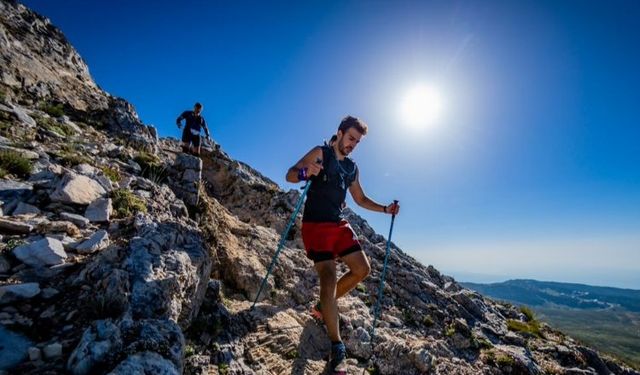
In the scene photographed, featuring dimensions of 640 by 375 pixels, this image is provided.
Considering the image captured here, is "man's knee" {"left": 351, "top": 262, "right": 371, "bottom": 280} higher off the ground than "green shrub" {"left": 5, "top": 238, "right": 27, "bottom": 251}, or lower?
higher

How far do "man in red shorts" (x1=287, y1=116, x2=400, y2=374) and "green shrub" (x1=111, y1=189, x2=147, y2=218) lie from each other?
2.96 meters

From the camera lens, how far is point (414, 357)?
6.57 metres

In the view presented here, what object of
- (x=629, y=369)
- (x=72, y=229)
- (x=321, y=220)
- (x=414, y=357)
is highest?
(x=321, y=220)

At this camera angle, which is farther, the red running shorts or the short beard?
the short beard

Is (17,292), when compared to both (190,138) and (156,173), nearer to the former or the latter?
(156,173)

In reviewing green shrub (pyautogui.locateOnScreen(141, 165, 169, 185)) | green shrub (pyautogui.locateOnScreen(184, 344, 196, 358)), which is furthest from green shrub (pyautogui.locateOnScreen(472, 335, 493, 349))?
green shrub (pyautogui.locateOnScreen(141, 165, 169, 185))

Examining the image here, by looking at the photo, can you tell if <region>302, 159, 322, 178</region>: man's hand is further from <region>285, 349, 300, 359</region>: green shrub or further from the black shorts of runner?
the black shorts of runner

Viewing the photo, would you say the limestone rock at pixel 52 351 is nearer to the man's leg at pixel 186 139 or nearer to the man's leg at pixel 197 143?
the man's leg at pixel 197 143

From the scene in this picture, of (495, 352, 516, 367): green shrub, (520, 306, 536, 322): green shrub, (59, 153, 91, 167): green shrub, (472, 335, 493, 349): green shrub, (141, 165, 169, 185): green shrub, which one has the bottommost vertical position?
(495, 352, 516, 367): green shrub

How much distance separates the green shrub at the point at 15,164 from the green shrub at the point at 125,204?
71.0 inches

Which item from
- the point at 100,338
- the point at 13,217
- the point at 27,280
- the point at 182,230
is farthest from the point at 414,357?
A: the point at 13,217

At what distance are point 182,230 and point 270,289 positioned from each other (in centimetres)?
266

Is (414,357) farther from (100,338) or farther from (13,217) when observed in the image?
(13,217)

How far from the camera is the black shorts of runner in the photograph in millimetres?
15182
